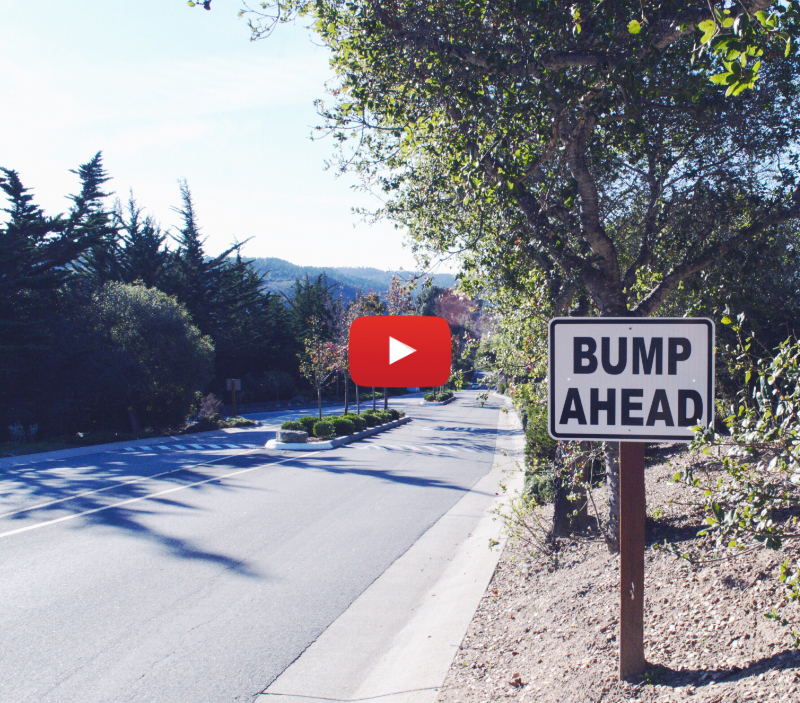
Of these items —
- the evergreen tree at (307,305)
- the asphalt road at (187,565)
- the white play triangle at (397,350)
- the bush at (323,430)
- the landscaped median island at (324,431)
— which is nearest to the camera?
the asphalt road at (187,565)

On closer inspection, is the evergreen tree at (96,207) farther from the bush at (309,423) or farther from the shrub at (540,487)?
the shrub at (540,487)

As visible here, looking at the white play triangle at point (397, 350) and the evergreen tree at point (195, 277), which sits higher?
the evergreen tree at point (195, 277)

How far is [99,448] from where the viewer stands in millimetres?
22031

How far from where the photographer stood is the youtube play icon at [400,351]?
21.2ft

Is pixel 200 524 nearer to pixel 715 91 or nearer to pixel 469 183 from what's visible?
pixel 469 183

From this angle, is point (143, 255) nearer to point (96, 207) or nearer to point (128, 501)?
point (96, 207)

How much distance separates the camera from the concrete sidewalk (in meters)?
4.48

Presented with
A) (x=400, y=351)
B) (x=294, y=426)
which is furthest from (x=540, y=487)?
(x=294, y=426)

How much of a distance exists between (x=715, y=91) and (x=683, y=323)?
4.34m

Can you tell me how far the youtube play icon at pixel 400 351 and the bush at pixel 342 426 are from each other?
53.4 ft

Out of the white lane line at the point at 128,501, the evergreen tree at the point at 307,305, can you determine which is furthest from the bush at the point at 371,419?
the evergreen tree at the point at 307,305

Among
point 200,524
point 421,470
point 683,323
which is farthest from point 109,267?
point 683,323

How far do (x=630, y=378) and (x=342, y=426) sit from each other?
21207mm

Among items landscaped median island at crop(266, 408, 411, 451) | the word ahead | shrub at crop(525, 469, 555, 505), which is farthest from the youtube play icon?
landscaped median island at crop(266, 408, 411, 451)
